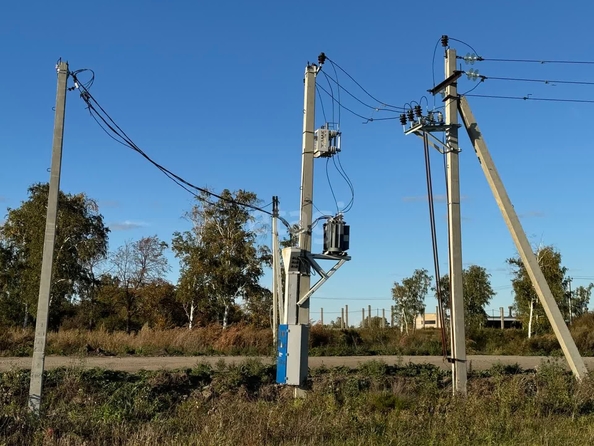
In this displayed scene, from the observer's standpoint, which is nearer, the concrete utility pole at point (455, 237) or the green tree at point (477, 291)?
the concrete utility pole at point (455, 237)

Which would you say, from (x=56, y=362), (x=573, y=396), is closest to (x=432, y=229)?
(x=573, y=396)

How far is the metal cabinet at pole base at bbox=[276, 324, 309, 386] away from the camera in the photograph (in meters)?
12.2

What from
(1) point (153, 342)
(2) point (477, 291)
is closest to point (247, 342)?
(1) point (153, 342)

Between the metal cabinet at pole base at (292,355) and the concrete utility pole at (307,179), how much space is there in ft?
1.04

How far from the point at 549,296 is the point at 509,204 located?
216 centimetres

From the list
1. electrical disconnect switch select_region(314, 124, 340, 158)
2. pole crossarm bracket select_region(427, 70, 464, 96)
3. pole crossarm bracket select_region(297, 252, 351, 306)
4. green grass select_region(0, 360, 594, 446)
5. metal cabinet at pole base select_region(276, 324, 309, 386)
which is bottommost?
green grass select_region(0, 360, 594, 446)

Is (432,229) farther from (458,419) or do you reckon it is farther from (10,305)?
(10,305)

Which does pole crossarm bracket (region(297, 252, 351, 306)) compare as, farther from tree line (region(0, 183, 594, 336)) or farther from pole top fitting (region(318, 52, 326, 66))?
tree line (region(0, 183, 594, 336))

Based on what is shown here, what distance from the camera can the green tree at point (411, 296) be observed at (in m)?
53.8

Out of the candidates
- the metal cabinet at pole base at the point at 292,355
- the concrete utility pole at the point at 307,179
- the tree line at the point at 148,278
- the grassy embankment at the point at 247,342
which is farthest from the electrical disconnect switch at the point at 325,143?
the tree line at the point at 148,278

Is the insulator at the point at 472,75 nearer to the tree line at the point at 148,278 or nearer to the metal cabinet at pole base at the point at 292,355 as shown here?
the metal cabinet at pole base at the point at 292,355

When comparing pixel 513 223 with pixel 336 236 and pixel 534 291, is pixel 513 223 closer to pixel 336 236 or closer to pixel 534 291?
pixel 336 236

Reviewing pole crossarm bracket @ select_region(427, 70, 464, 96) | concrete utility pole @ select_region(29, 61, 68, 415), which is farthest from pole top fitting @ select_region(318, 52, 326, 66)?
concrete utility pole @ select_region(29, 61, 68, 415)

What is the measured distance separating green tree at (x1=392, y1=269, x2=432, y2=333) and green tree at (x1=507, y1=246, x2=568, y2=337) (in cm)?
1042
